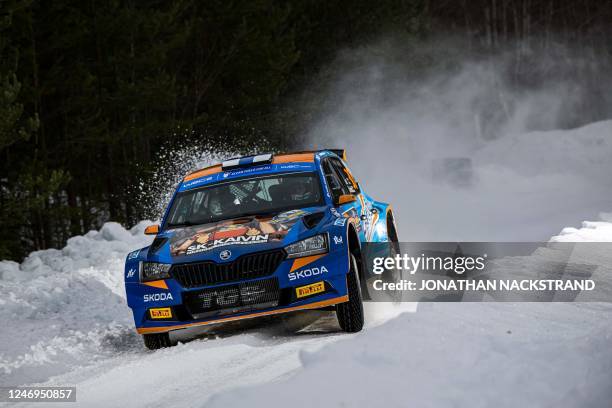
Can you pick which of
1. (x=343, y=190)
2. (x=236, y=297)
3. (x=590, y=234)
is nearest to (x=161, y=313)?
(x=236, y=297)

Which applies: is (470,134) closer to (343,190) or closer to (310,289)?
(343,190)

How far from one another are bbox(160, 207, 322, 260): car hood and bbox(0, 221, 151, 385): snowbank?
140 cm

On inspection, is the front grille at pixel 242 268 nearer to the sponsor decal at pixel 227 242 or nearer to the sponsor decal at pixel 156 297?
the sponsor decal at pixel 227 242

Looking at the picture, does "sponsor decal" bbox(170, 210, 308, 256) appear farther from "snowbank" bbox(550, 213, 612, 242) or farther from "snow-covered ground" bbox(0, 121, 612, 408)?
"snowbank" bbox(550, 213, 612, 242)

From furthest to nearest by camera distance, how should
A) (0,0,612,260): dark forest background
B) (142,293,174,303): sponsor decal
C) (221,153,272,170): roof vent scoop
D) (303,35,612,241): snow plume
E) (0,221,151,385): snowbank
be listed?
(303,35,612,241): snow plume, (0,0,612,260): dark forest background, (221,153,272,170): roof vent scoop, (0,221,151,385): snowbank, (142,293,174,303): sponsor decal

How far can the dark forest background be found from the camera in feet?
63.7

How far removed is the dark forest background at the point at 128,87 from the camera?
19406 mm

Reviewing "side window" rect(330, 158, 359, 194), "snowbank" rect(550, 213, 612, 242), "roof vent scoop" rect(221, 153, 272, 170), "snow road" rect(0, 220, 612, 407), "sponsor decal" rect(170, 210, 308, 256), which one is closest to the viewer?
"snow road" rect(0, 220, 612, 407)

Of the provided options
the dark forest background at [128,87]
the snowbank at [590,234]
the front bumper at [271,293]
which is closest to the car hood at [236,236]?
the front bumper at [271,293]

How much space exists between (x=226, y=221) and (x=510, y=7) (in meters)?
53.3

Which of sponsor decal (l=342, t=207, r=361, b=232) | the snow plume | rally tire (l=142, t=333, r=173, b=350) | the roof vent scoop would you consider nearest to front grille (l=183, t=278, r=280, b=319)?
rally tire (l=142, t=333, r=173, b=350)

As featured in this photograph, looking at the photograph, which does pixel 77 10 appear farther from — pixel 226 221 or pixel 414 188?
pixel 226 221

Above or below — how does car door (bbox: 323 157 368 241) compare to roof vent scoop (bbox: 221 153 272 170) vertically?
below

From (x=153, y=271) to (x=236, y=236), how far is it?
776 mm
